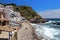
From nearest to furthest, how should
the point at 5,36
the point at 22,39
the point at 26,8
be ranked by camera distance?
the point at 22,39 → the point at 5,36 → the point at 26,8

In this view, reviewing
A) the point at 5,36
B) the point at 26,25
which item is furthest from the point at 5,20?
the point at 26,25

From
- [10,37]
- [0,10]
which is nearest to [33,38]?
[10,37]

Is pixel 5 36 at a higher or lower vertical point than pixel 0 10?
lower

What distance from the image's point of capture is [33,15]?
70.9 metres

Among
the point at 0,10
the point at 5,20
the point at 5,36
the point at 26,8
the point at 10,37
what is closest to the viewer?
the point at 10,37

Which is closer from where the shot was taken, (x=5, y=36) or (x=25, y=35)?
(x=25, y=35)

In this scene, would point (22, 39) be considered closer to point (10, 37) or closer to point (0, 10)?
point (10, 37)

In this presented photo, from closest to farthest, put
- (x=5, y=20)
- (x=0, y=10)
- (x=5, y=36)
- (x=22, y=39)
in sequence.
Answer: (x=22, y=39) < (x=5, y=36) < (x=5, y=20) < (x=0, y=10)

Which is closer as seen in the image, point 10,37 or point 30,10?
point 10,37

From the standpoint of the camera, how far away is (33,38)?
34.4 feet

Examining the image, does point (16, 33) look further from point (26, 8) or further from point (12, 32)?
point (26, 8)

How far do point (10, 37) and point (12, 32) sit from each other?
40cm

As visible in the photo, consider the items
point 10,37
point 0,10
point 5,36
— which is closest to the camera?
point 10,37

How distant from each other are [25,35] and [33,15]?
60525mm
